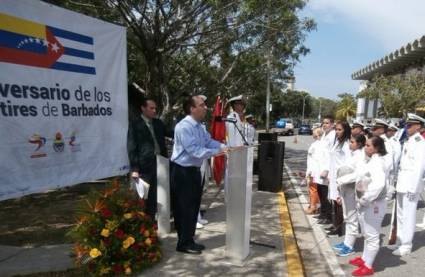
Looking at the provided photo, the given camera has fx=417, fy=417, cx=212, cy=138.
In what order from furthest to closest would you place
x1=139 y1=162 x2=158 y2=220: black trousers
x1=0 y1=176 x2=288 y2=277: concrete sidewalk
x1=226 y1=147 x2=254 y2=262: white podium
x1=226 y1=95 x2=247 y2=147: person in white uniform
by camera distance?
x1=226 y1=95 x2=247 y2=147: person in white uniform
x1=139 y1=162 x2=158 y2=220: black trousers
x1=226 y1=147 x2=254 y2=262: white podium
x1=0 y1=176 x2=288 y2=277: concrete sidewalk

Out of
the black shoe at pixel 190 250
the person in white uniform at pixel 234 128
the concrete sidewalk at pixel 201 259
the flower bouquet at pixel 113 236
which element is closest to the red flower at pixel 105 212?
the flower bouquet at pixel 113 236

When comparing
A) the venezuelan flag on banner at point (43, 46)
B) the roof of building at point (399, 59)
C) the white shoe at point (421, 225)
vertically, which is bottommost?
the white shoe at point (421, 225)

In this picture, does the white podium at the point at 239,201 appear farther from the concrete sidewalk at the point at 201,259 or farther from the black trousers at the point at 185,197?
the black trousers at the point at 185,197

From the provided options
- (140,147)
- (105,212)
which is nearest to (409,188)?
(140,147)

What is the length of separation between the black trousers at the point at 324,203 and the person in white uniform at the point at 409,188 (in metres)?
1.39

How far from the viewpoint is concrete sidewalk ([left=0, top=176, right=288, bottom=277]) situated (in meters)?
4.47

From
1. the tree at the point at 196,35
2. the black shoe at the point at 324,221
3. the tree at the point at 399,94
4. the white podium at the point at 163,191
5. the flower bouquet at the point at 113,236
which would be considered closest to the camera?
the flower bouquet at the point at 113,236

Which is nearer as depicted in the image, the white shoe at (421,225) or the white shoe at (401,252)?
the white shoe at (401,252)

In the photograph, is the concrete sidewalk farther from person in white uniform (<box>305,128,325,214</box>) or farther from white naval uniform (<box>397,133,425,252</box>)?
white naval uniform (<box>397,133,425,252</box>)

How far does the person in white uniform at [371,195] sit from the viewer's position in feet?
14.9

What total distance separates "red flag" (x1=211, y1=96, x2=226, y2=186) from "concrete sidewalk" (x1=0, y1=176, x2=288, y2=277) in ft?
6.42

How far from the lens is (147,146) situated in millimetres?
5332

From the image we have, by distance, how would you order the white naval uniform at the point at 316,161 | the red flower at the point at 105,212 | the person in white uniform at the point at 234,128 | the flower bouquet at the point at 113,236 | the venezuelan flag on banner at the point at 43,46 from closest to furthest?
the venezuelan flag on banner at the point at 43,46 < the flower bouquet at the point at 113,236 < the red flower at the point at 105,212 < the white naval uniform at the point at 316,161 < the person in white uniform at the point at 234,128

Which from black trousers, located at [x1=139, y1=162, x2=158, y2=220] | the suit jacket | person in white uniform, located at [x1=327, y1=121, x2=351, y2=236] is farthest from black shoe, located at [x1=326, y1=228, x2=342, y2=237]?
the suit jacket
